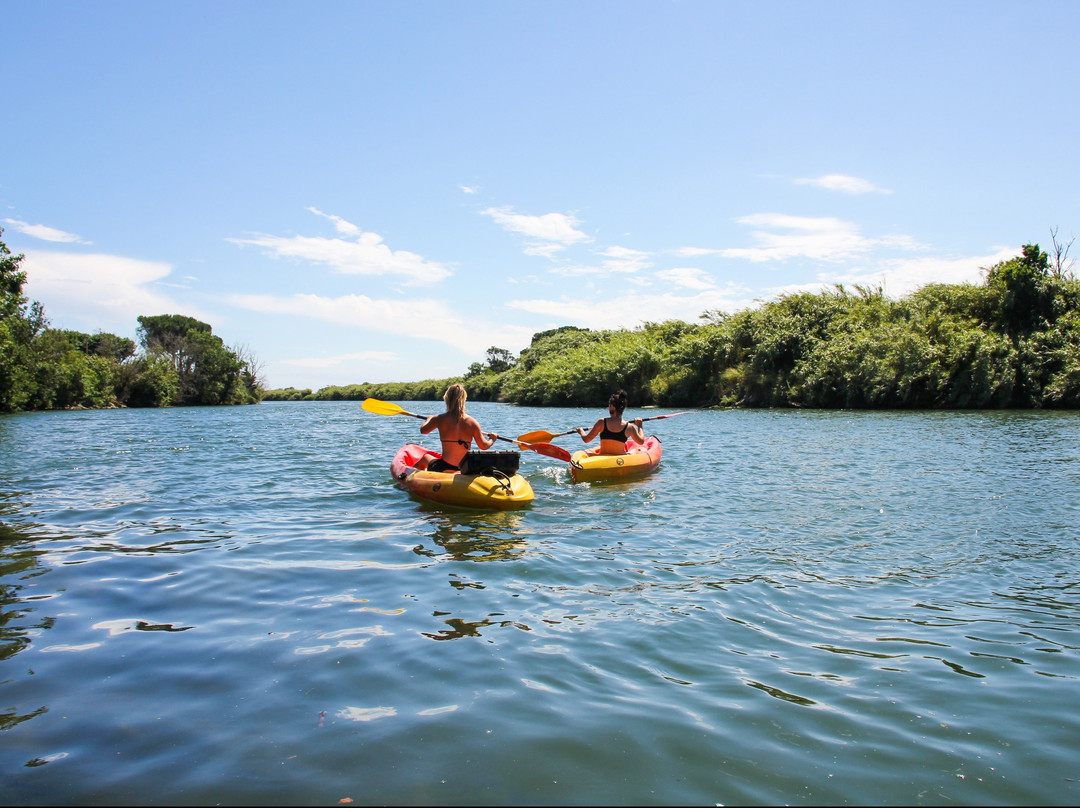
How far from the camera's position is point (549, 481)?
10586 mm

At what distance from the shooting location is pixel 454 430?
8469 mm

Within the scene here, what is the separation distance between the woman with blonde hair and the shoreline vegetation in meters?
25.3

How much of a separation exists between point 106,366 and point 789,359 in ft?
142

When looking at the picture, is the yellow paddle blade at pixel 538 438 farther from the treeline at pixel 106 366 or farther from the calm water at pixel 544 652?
the treeline at pixel 106 366

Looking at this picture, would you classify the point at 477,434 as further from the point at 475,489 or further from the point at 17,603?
the point at 17,603

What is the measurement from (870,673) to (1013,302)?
3106cm

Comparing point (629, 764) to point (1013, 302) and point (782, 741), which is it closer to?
point (782, 741)

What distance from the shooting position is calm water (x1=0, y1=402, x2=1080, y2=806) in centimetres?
254

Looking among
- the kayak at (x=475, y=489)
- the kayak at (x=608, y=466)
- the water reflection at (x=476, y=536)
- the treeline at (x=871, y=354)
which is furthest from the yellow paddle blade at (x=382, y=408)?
the treeline at (x=871, y=354)

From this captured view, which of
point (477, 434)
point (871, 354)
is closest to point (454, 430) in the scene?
point (477, 434)

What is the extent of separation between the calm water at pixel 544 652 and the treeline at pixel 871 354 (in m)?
21.8

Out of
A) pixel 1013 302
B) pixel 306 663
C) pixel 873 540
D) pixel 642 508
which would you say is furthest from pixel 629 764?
pixel 1013 302

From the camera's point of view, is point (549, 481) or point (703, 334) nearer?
point (549, 481)

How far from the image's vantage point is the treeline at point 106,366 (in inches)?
1246
